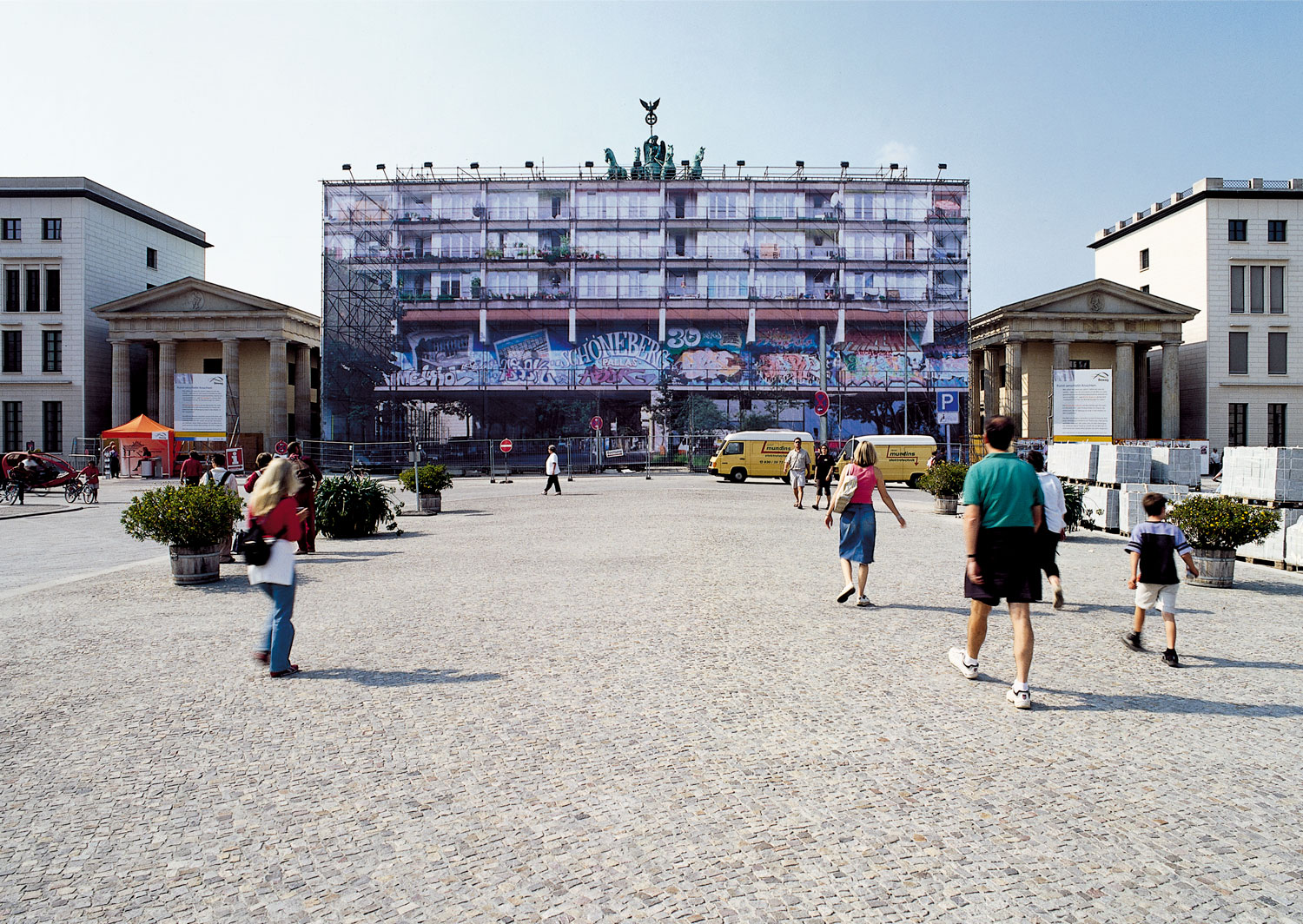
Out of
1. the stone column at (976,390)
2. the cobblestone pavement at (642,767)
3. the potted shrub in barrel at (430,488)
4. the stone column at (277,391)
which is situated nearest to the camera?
the cobblestone pavement at (642,767)

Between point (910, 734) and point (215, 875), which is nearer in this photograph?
point (215, 875)

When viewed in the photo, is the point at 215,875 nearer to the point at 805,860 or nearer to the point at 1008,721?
the point at 805,860

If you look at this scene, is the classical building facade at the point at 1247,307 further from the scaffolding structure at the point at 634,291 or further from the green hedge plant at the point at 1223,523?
the green hedge plant at the point at 1223,523

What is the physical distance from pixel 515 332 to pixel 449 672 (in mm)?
46949

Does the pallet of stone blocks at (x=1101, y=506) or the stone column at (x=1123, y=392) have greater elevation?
the stone column at (x=1123, y=392)

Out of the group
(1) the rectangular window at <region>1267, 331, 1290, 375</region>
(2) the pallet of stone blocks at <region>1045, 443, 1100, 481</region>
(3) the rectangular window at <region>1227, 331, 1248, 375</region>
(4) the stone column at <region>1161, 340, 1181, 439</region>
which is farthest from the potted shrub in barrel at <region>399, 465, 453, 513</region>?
(1) the rectangular window at <region>1267, 331, 1290, 375</region>

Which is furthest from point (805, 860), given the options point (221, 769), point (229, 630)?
point (229, 630)

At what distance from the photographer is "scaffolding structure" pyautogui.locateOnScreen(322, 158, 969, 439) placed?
51500mm

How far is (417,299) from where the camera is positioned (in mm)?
51812

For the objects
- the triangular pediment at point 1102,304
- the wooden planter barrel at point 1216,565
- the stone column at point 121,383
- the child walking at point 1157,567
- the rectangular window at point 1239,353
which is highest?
the triangular pediment at point 1102,304

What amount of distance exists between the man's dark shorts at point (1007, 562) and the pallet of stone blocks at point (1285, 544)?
7975 mm

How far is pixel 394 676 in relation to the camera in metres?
6.19

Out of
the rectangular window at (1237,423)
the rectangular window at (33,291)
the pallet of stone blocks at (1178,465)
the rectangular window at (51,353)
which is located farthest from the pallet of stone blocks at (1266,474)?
the rectangular window at (33,291)

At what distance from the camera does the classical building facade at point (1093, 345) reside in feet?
166
